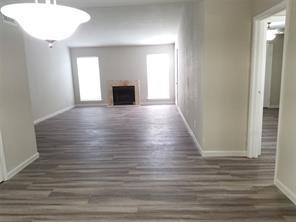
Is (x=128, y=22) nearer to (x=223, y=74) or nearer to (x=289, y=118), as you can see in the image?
(x=223, y=74)

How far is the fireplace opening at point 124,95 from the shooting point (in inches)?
382

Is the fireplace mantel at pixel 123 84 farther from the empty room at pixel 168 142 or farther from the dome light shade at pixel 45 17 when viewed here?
the dome light shade at pixel 45 17

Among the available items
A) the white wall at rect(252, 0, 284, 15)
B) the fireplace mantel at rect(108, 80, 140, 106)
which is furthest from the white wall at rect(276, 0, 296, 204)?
the fireplace mantel at rect(108, 80, 140, 106)

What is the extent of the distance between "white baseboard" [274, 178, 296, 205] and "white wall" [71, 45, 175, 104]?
283 inches

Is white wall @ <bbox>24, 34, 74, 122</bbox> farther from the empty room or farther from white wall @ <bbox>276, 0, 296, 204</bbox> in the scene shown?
white wall @ <bbox>276, 0, 296, 204</bbox>

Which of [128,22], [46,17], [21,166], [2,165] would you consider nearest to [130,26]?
[128,22]

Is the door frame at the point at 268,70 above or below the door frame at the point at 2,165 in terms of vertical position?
above

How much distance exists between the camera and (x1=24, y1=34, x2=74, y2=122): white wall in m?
6.46

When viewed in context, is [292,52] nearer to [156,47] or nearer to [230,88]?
[230,88]

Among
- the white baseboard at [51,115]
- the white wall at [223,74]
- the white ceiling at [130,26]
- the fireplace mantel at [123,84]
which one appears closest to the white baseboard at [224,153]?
the white wall at [223,74]

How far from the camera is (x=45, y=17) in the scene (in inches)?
59.5

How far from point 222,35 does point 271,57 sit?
17.3 ft

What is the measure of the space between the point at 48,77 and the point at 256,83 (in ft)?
20.5

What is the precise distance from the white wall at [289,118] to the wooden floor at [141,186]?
0.20 meters
